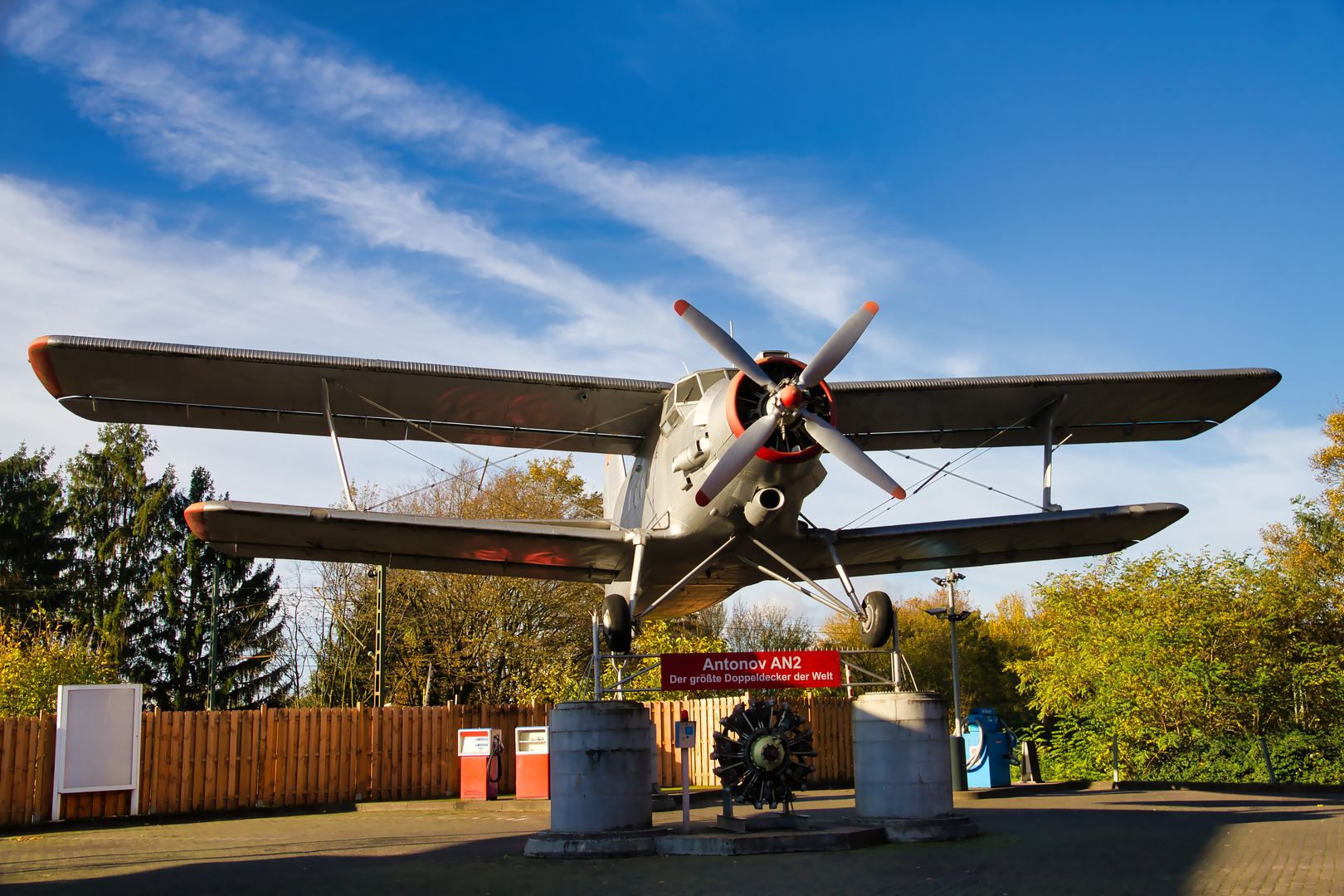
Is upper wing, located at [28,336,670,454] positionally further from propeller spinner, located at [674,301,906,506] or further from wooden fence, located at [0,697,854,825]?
wooden fence, located at [0,697,854,825]

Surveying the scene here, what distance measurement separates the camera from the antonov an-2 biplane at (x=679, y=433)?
1192 cm

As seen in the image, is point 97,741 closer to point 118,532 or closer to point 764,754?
point 764,754

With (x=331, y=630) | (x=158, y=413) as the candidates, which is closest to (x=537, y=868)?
(x=158, y=413)

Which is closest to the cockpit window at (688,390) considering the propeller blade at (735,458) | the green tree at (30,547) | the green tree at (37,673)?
the propeller blade at (735,458)

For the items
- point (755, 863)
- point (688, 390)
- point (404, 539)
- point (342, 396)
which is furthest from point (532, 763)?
point (755, 863)

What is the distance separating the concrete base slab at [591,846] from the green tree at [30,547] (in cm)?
4039

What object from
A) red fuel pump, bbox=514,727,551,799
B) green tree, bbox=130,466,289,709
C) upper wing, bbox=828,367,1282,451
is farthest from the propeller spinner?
green tree, bbox=130,466,289,709

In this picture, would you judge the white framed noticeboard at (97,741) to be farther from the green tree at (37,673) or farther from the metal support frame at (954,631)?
the metal support frame at (954,631)

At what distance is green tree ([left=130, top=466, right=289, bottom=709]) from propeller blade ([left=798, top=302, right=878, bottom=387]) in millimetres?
37966

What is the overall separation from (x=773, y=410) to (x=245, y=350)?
7.38 metres

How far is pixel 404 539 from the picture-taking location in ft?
44.1

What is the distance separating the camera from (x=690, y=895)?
26.1 feet

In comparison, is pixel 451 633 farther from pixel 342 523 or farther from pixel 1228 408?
pixel 1228 408

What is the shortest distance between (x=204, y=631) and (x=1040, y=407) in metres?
40.6
